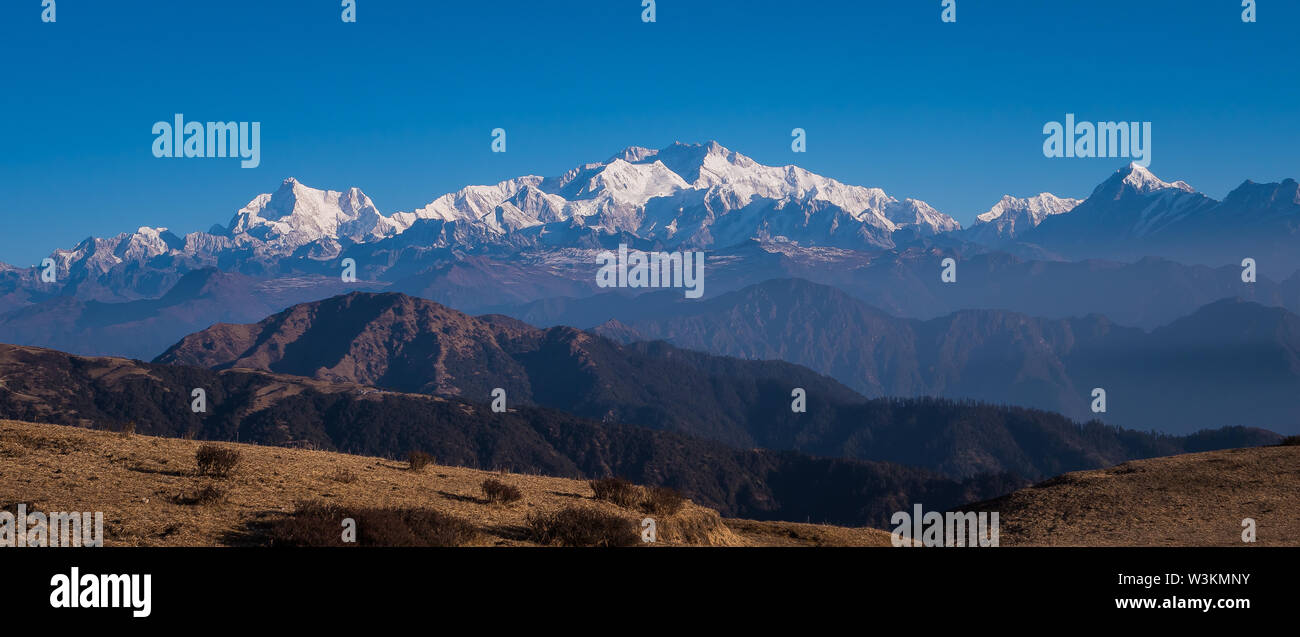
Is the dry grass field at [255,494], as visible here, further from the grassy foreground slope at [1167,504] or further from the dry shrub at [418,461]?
the grassy foreground slope at [1167,504]

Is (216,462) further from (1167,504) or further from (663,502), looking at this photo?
(1167,504)

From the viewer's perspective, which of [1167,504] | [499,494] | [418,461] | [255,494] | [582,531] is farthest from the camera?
[1167,504]

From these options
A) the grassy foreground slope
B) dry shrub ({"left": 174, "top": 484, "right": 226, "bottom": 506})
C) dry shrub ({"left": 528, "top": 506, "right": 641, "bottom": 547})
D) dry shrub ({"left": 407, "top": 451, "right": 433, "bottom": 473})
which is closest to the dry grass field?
dry shrub ({"left": 174, "top": 484, "right": 226, "bottom": 506})

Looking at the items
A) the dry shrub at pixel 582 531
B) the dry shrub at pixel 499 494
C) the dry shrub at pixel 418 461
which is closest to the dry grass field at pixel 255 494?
the dry shrub at pixel 499 494

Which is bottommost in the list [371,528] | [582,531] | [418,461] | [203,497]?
[582,531]

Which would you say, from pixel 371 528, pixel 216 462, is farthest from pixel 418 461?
pixel 371 528

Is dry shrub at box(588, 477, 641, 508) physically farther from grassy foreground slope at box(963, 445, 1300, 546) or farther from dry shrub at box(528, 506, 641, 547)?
grassy foreground slope at box(963, 445, 1300, 546)
